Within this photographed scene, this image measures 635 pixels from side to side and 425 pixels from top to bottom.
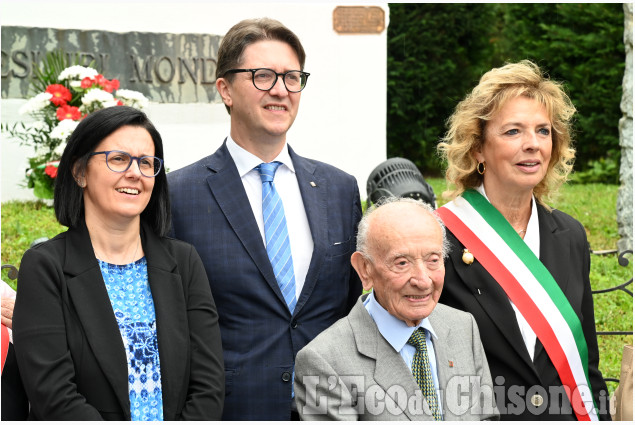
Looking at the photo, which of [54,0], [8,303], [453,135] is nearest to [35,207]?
[54,0]

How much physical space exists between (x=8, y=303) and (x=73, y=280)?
0.65 meters

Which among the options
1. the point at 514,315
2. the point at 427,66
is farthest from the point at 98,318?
the point at 427,66

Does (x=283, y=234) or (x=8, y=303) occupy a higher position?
(x=283, y=234)

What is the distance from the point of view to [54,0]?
8664 mm

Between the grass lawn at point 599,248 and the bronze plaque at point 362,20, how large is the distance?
3.60 meters

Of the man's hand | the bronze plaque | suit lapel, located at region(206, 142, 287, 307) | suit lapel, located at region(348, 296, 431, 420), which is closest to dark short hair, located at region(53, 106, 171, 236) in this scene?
suit lapel, located at region(206, 142, 287, 307)

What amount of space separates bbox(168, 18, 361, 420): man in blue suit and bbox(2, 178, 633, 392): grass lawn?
1.74 m

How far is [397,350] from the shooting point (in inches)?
97.3

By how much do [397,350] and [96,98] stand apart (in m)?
3.76

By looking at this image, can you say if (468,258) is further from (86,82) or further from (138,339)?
(86,82)

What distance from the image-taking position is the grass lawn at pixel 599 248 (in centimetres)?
584

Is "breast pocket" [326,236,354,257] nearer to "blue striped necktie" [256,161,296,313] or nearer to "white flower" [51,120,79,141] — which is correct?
"blue striped necktie" [256,161,296,313]

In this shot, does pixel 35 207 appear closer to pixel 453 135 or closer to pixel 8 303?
pixel 8 303

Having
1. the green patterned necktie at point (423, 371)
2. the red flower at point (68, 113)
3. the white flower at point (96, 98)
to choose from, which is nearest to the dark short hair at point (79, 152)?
the green patterned necktie at point (423, 371)
